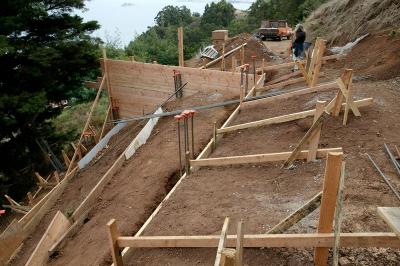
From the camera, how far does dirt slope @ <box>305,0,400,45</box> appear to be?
538 inches

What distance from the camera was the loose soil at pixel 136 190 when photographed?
20.1 feet

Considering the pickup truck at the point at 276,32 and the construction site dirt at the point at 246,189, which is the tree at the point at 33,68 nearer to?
the construction site dirt at the point at 246,189

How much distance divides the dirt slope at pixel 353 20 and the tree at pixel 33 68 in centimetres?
1094

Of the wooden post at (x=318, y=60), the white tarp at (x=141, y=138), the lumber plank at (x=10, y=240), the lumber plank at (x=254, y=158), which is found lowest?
the lumber plank at (x=10, y=240)

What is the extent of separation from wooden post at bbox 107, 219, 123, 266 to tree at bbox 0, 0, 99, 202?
7.88m

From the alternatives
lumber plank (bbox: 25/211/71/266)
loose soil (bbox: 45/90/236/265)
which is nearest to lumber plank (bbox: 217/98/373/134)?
loose soil (bbox: 45/90/236/265)

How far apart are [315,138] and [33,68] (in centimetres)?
961

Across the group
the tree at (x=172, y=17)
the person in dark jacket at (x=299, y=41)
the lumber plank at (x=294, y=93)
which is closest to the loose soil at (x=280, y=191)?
the lumber plank at (x=294, y=93)

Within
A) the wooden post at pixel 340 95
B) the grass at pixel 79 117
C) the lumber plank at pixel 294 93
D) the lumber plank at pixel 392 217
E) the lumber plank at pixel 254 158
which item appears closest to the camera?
the lumber plank at pixel 392 217

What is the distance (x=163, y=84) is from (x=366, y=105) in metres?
7.19

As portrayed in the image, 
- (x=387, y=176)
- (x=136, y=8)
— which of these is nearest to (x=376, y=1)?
(x=387, y=176)

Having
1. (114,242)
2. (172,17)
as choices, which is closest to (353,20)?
(114,242)

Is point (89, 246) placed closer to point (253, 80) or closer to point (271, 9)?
point (253, 80)

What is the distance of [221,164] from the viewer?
6.91 metres
